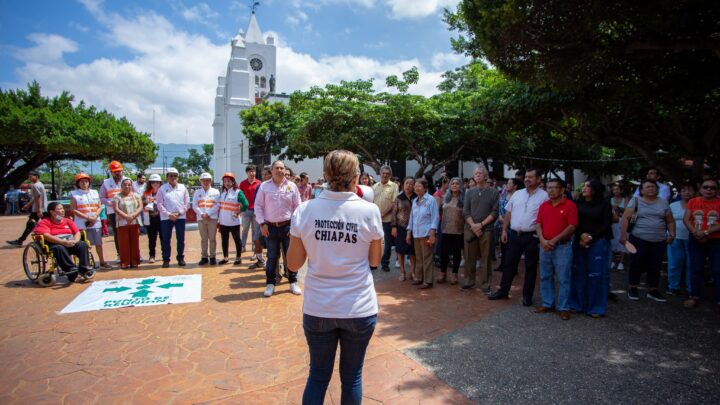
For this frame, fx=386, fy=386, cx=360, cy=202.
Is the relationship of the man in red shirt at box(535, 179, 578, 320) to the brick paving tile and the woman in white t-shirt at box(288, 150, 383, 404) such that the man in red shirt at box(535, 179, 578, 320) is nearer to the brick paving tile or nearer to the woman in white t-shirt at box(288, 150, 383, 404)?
the brick paving tile

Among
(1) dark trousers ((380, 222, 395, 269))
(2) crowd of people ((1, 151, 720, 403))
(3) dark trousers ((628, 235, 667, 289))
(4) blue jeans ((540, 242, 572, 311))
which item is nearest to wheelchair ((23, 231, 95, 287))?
(2) crowd of people ((1, 151, 720, 403))

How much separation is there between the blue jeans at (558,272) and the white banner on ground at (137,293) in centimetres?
477

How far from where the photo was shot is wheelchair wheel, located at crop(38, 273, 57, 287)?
6113mm

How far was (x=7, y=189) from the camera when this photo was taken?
82.0ft

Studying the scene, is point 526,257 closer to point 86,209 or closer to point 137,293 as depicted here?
point 137,293

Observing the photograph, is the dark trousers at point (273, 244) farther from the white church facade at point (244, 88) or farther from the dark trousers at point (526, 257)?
the white church facade at point (244, 88)

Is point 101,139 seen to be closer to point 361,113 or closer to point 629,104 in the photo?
point 361,113

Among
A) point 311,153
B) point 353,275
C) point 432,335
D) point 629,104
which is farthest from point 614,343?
point 311,153

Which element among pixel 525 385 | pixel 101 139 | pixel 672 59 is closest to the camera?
pixel 525 385

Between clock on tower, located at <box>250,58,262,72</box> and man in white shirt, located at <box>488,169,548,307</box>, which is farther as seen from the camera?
clock on tower, located at <box>250,58,262,72</box>

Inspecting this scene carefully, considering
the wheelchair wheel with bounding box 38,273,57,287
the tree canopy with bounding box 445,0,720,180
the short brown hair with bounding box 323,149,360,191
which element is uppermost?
the tree canopy with bounding box 445,0,720,180

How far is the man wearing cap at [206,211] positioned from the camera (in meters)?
7.79

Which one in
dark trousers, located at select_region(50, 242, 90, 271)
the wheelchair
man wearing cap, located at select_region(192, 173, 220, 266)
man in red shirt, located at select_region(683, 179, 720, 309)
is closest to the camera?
man in red shirt, located at select_region(683, 179, 720, 309)

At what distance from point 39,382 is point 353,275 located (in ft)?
10.0
